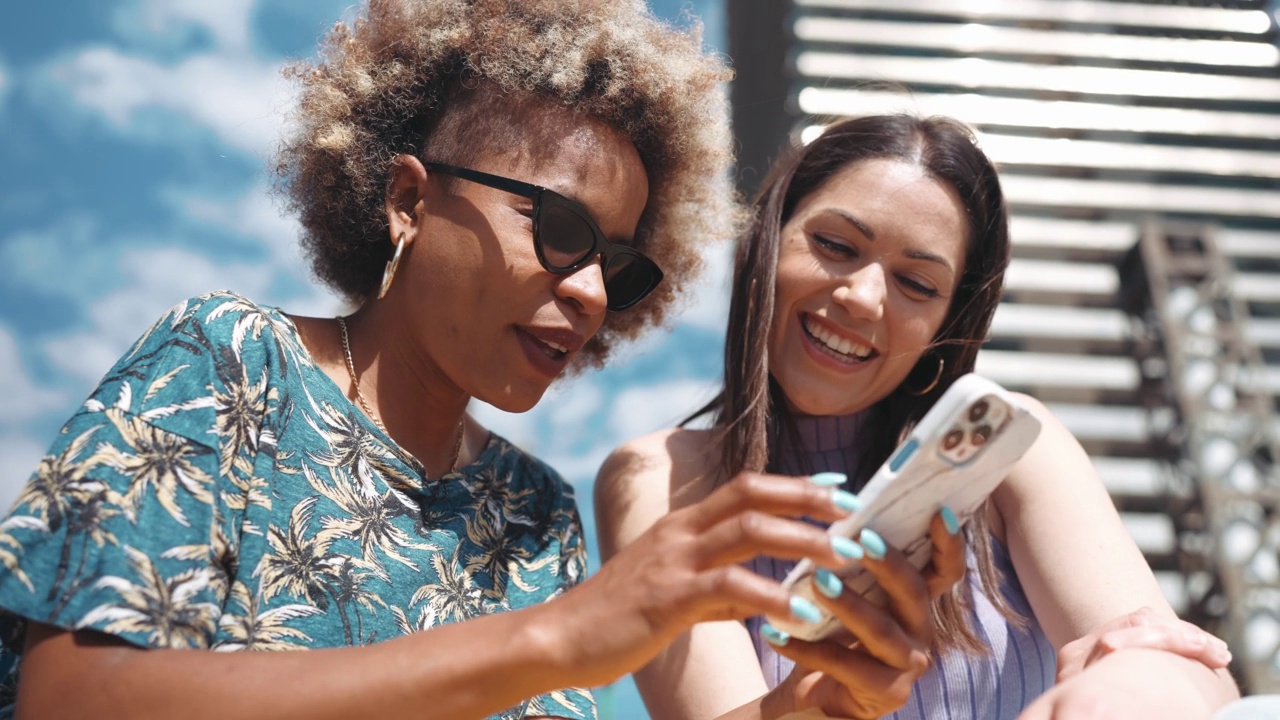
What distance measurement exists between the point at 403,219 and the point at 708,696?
1.04 meters

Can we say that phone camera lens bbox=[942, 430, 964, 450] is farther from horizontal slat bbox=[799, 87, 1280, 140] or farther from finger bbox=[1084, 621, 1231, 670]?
horizontal slat bbox=[799, 87, 1280, 140]

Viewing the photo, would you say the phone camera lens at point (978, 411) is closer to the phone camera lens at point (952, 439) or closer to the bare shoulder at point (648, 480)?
the phone camera lens at point (952, 439)

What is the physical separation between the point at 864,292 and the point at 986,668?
0.79 m

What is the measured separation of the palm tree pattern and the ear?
264 millimetres

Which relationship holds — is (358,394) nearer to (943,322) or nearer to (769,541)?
(769,541)

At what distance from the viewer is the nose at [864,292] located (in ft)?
6.99

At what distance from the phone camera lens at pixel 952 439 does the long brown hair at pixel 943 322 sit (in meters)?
1.16

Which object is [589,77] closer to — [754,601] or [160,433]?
[160,433]

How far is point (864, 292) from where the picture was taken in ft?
7.01

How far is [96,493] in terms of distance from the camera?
1.26 meters

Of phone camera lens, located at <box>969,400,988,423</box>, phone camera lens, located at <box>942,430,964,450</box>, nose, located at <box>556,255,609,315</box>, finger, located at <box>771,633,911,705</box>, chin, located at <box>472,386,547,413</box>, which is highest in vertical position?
nose, located at <box>556,255,609,315</box>

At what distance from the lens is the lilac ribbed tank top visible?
2.12 metres

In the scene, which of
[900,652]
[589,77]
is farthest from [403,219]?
[900,652]

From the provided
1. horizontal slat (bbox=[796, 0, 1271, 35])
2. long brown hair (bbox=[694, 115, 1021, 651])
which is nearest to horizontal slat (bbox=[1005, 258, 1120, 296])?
horizontal slat (bbox=[796, 0, 1271, 35])
